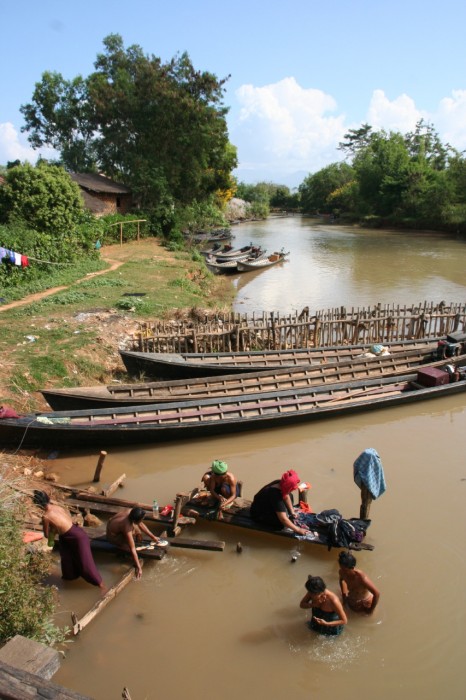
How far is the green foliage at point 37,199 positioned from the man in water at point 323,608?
1828 centimetres

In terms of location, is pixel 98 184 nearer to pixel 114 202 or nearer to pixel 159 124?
pixel 114 202

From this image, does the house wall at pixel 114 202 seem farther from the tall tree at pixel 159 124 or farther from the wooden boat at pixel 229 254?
the wooden boat at pixel 229 254

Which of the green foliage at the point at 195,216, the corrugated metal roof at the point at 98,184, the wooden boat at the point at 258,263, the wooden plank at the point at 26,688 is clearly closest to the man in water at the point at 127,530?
the wooden plank at the point at 26,688

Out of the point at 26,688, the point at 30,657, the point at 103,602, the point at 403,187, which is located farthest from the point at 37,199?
the point at 403,187

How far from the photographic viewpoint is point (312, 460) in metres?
8.76

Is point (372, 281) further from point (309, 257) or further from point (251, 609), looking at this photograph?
point (251, 609)

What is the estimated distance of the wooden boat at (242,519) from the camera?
6163 mm

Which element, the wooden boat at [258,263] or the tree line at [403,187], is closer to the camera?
the wooden boat at [258,263]

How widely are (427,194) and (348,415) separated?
45.5 meters

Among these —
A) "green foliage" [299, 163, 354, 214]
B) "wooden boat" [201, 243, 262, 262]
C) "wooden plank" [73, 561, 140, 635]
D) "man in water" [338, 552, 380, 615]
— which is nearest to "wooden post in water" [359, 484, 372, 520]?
"man in water" [338, 552, 380, 615]

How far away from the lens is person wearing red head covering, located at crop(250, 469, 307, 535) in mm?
6109

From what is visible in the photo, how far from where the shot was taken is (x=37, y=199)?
19219 mm

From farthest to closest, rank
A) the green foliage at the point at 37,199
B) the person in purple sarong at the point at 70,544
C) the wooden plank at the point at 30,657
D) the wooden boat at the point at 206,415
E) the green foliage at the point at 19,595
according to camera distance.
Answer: the green foliage at the point at 37,199, the wooden boat at the point at 206,415, the person in purple sarong at the point at 70,544, the green foliage at the point at 19,595, the wooden plank at the point at 30,657

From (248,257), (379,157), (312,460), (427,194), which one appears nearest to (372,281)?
(248,257)
